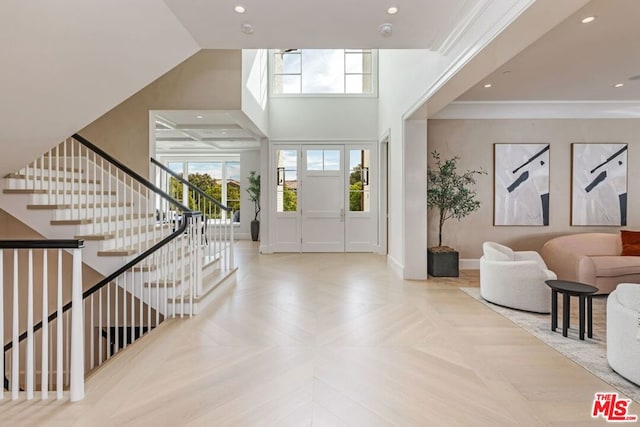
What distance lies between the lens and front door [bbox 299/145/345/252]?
8016 mm

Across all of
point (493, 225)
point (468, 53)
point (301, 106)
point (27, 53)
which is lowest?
point (493, 225)

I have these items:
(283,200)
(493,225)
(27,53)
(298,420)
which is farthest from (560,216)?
(27,53)

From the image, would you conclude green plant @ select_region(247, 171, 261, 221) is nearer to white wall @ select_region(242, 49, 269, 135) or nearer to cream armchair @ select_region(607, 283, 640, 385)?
white wall @ select_region(242, 49, 269, 135)

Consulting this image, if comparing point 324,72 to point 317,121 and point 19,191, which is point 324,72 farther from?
point 19,191

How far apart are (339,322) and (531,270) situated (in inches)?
90.2

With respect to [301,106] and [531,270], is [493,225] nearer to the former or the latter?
[531,270]

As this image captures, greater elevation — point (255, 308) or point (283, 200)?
point (283, 200)

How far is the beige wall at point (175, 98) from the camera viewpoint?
209 inches

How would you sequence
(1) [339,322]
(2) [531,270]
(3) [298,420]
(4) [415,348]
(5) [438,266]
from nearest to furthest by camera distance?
(3) [298,420] < (4) [415,348] < (1) [339,322] < (2) [531,270] < (5) [438,266]

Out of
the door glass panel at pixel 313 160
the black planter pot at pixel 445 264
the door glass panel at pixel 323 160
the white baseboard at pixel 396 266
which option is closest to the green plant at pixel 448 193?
the black planter pot at pixel 445 264

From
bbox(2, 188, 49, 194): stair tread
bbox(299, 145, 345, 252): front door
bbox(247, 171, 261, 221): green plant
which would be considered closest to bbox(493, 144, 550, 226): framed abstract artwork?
bbox(299, 145, 345, 252): front door

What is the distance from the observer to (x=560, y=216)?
6.15m

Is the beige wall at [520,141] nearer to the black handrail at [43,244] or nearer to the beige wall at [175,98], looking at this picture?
the beige wall at [175,98]

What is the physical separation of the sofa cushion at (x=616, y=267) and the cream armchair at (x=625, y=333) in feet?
7.40
